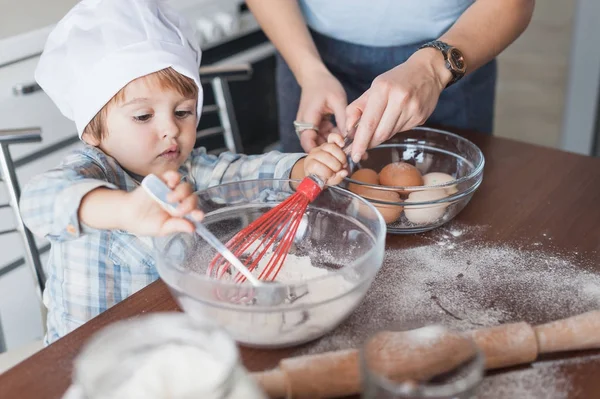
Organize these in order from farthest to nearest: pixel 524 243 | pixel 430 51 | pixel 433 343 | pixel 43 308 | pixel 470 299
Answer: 1. pixel 43 308
2. pixel 430 51
3. pixel 524 243
4. pixel 470 299
5. pixel 433 343

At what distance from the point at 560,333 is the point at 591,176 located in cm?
53

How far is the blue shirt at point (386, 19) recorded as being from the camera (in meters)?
1.29

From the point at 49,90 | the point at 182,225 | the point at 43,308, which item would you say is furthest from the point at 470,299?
the point at 43,308

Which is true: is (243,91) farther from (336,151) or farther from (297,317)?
(297,317)

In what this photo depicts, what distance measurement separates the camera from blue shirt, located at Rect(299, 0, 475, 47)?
1.29 m

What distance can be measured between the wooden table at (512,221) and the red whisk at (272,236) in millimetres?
113

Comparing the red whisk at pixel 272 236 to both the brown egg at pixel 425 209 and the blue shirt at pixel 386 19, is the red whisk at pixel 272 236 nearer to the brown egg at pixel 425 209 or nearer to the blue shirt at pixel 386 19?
the brown egg at pixel 425 209

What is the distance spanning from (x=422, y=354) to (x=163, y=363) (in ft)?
0.85

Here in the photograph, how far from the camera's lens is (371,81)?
142cm

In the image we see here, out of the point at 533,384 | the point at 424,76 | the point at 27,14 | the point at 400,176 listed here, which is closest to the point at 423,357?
the point at 533,384

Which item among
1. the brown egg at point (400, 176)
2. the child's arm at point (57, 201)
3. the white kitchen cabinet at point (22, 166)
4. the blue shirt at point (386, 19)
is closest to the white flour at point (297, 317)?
the child's arm at point (57, 201)

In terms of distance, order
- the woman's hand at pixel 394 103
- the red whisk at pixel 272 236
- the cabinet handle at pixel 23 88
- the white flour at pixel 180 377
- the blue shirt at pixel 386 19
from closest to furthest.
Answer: the white flour at pixel 180 377, the red whisk at pixel 272 236, the woman's hand at pixel 394 103, the blue shirt at pixel 386 19, the cabinet handle at pixel 23 88

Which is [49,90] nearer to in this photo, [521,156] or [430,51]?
[430,51]

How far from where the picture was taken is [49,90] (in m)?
1.03
